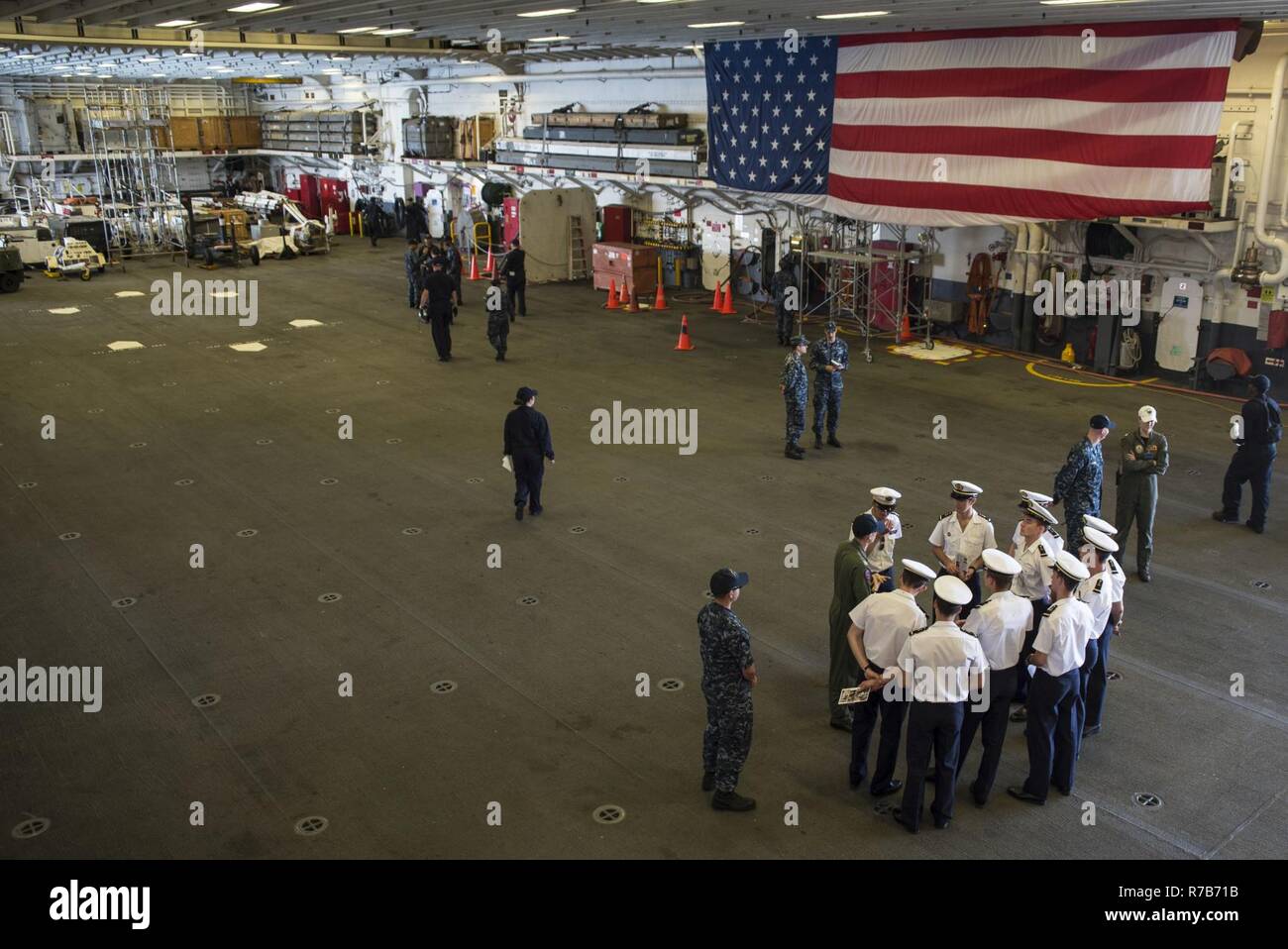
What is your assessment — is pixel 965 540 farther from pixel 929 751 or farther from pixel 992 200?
pixel 992 200

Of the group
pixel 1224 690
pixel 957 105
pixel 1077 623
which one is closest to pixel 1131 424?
pixel 957 105

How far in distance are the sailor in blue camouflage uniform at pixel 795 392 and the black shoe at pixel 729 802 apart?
7.49 m

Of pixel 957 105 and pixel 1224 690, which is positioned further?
pixel 957 105

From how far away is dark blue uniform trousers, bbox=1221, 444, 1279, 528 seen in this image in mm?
11391

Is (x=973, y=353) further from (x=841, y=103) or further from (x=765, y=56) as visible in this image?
(x=765, y=56)

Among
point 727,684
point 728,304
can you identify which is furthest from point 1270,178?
point 727,684

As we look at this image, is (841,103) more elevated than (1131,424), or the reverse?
(841,103)

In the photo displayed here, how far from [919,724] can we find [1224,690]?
3534 millimetres

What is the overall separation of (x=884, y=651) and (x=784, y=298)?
14692 millimetres


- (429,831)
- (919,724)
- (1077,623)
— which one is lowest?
(429,831)

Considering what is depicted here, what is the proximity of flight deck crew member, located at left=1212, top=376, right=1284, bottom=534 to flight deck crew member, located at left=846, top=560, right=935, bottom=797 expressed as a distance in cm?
668

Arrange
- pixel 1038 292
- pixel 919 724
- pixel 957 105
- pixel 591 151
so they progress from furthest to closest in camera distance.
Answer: pixel 591 151
pixel 1038 292
pixel 957 105
pixel 919 724

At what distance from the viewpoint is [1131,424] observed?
51.0 ft

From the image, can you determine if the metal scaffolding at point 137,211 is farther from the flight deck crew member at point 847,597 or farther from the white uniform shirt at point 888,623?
the white uniform shirt at point 888,623
